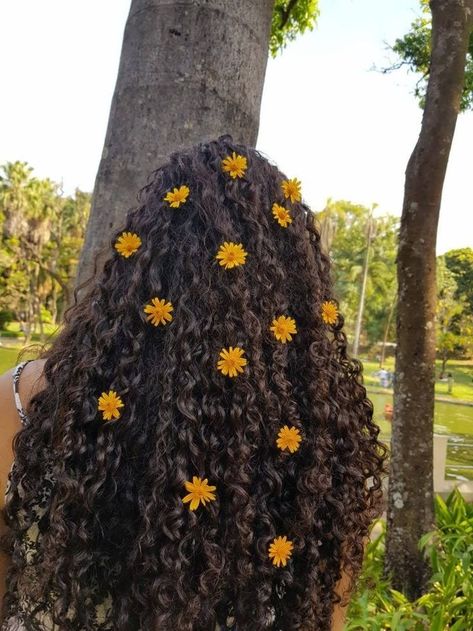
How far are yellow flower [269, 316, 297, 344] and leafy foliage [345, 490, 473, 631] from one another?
8.28 feet

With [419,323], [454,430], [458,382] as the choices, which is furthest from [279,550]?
[458,382]

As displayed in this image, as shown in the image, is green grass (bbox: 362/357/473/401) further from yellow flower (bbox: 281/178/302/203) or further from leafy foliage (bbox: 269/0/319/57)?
yellow flower (bbox: 281/178/302/203)

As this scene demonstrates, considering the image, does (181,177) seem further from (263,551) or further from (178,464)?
Answer: (263,551)

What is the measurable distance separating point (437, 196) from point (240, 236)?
2.88m

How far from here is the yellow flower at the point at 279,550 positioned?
3.36 feet

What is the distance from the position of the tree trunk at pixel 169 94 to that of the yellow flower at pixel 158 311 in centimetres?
77

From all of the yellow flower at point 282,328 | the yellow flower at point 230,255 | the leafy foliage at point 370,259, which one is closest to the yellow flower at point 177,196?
the yellow flower at point 230,255

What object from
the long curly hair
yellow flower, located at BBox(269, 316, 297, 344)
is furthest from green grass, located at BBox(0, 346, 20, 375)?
yellow flower, located at BBox(269, 316, 297, 344)

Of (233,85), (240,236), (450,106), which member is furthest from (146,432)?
(450,106)

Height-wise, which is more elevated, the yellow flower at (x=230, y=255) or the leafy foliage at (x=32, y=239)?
the leafy foliage at (x=32, y=239)

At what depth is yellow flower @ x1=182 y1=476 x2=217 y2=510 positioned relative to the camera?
959 mm

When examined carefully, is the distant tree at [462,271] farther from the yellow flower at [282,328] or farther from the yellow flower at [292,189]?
the yellow flower at [282,328]

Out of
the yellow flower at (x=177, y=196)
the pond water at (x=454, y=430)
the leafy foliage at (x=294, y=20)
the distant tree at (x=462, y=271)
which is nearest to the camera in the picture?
the yellow flower at (x=177, y=196)

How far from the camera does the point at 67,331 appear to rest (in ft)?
3.65
